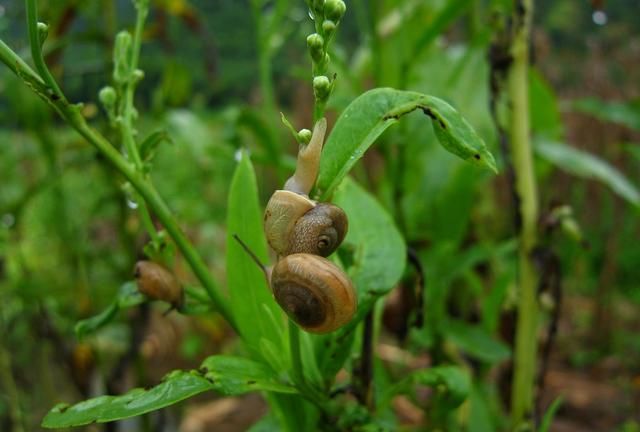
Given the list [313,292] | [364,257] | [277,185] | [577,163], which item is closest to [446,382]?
[364,257]

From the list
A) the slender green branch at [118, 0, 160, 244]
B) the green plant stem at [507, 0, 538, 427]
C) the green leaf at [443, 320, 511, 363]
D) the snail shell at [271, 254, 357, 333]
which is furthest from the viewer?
the green leaf at [443, 320, 511, 363]

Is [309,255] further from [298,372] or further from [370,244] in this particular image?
[370,244]

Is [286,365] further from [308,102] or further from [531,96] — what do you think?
[308,102]

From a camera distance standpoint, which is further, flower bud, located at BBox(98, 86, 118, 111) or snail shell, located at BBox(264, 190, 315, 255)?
flower bud, located at BBox(98, 86, 118, 111)

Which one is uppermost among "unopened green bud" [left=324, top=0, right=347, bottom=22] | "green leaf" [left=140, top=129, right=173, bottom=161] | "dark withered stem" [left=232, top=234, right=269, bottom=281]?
"unopened green bud" [left=324, top=0, right=347, bottom=22]

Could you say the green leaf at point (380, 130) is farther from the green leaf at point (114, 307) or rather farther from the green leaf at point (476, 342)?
the green leaf at point (476, 342)

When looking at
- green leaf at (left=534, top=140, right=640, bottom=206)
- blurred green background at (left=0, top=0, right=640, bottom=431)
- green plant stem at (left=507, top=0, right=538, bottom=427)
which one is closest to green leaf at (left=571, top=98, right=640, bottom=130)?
blurred green background at (left=0, top=0, right=640, bottom=431)

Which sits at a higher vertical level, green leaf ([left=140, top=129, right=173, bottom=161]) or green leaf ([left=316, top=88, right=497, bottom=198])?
green leaf ([left=316, top=88, right=497, bottom=198])

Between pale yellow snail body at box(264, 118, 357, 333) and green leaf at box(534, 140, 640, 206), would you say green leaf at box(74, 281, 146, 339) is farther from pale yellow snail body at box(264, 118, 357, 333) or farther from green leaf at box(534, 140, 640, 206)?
green leaf at box(534, 140, 640, 206)
